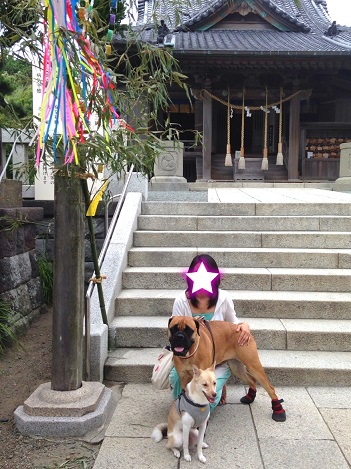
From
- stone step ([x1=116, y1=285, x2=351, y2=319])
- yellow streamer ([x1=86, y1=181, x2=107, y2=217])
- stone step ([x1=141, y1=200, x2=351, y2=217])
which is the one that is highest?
yellow streamer ([x1=86, y1=181, x2=107, y2=217])

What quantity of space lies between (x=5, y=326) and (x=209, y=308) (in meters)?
2.45

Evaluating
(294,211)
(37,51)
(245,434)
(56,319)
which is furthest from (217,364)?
(294,211)

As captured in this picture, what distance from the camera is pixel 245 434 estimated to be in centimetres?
305

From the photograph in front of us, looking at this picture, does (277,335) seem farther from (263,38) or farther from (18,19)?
(263,38)

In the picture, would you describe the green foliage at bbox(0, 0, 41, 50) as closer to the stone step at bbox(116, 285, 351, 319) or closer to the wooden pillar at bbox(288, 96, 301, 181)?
the stone step at bbox(116, 285, 351, 319)

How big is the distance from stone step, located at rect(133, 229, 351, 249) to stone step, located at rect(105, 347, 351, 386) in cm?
187

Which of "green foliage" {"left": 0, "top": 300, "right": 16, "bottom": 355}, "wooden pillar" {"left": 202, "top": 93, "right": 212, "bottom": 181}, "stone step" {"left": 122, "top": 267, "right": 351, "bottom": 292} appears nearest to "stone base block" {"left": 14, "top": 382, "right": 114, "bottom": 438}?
"green foliage" {"left": 0, "top": 300, "right": 16, "bottom": 355}

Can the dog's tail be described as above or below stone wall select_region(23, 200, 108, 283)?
below

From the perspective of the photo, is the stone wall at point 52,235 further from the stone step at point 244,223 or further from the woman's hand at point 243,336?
the woman's hand at point 243,336

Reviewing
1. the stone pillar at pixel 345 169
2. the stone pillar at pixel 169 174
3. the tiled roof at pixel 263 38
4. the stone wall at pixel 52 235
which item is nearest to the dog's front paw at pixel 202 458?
the stone wall at pixel 52 235

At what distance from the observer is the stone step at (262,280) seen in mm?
4863

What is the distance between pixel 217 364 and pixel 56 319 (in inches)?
50.3

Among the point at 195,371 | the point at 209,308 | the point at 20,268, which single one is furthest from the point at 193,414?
the point at 20,268

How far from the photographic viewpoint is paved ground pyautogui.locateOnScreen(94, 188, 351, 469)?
2.74 meters
